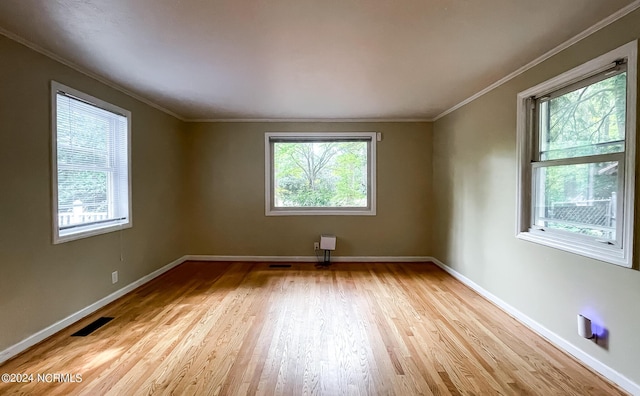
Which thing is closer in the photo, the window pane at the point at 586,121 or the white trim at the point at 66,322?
the window pane at the point at 586,121

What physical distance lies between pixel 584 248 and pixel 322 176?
3.49 meters

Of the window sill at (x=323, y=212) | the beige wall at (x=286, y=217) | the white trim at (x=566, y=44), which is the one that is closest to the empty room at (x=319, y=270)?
the white trim at (x=566, y=44)

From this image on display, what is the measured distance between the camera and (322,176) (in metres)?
5.05

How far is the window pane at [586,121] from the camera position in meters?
2.05

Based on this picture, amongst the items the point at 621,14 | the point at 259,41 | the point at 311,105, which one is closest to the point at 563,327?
the point at 621,14

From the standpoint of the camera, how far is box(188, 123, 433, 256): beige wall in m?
4.98

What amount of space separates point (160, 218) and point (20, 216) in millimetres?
1986

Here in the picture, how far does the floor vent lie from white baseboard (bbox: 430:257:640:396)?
152 inches

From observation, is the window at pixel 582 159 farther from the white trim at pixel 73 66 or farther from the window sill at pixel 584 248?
the white trim at pixel 73 66

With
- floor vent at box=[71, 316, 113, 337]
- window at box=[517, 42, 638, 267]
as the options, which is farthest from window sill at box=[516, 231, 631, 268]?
floor vent at box=[71, 316, 113, 337]

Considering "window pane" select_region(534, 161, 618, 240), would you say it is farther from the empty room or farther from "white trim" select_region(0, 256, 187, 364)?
"white trim" select_region(0, 256, 187, 364)

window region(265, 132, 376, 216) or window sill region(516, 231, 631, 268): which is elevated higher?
window region(265, 132, 376, 216)

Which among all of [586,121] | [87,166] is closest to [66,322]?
[87,166]

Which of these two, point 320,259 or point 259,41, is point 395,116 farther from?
point 259,41
